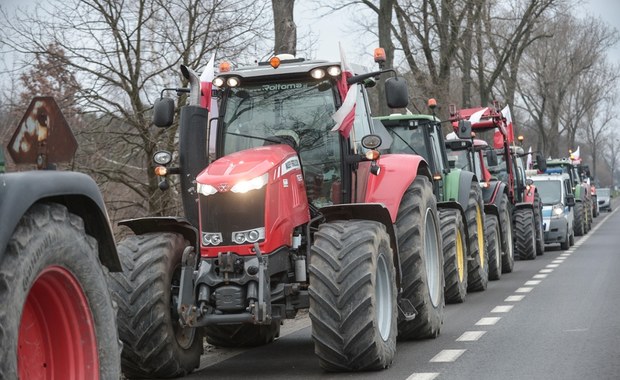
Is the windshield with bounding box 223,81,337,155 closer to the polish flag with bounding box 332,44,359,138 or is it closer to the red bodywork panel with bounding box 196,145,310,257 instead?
the polish flag with bounding box 332,44,359,138

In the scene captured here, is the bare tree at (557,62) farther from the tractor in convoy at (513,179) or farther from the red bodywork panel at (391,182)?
the red bodywork panel at (391,182)

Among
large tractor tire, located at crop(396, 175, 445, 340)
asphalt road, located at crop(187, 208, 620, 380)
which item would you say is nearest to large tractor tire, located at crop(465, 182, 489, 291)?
asphalt road, located at crop(187, 208, 620, 380)

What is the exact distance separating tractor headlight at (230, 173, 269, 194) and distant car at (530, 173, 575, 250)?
70.1 ft

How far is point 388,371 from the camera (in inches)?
368

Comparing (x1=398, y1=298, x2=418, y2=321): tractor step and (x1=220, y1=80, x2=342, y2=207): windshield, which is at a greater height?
(x1=220, y1=80, x2=342, y2=207): windshield

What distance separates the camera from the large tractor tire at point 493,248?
65.7ft

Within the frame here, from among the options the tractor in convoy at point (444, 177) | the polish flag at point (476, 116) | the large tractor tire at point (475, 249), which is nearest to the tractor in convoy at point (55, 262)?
the tractor in convoy at point (444, 177)

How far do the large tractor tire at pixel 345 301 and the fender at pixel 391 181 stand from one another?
1.44m

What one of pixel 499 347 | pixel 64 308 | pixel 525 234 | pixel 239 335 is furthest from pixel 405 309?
pixel 525 234

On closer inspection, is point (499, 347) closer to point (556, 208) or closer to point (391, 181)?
point (391, 181)

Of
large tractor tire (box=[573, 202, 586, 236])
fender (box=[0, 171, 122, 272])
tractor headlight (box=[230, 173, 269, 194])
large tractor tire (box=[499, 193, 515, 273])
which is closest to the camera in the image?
fender (box=[0, 171, 122, 272])

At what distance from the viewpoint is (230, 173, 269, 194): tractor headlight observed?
9.20 metres

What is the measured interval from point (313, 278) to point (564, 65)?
238 ft

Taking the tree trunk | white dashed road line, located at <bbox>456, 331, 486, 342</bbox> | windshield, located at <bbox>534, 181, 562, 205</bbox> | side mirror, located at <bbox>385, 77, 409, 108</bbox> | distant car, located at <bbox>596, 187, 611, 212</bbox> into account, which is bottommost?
distant car, located at <bbox>596, 187, 611, 212</bbox>
